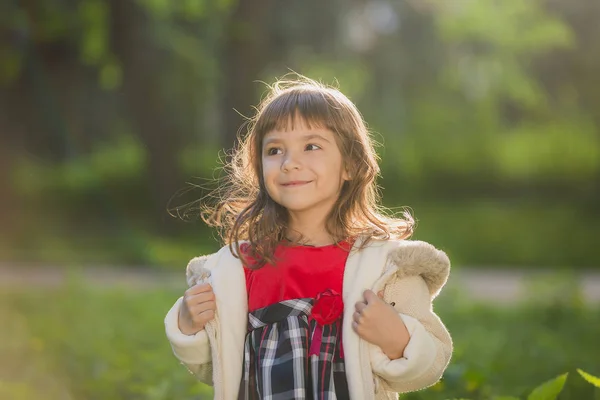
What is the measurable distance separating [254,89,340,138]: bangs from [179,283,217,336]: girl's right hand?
0.57 m

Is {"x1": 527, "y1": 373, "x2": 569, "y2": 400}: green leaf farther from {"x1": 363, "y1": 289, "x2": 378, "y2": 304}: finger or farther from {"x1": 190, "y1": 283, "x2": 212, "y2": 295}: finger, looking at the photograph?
{"x1": 190, "y1": 283, "x2": 212, "y2": 295}: finger

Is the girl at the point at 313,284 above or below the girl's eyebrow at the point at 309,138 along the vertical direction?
below

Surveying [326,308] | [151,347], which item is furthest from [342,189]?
[151,347]

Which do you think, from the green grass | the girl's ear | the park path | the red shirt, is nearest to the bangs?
the girl's ear

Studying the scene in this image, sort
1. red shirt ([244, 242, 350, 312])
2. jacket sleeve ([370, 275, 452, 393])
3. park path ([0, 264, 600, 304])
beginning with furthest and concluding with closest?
park path ([0, 264, 600, 304])
red shirt ([244, 242, 350, 312])
jacket sleeve ([370, 275, 452, 393])

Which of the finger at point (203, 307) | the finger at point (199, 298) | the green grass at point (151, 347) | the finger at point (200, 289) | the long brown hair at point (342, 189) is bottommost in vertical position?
the green grass at point (151, 347)

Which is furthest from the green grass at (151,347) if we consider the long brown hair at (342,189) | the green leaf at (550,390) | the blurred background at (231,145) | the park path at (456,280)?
the long brown hair at (342,189)

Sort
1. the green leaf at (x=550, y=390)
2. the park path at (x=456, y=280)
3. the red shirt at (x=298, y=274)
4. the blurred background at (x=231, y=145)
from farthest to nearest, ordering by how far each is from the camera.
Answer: the park path at (x=456, y=280)
the blurred background at (x=231, y=145)
the green leaf at (x=550, y=390)
the red shirt at (x=298, y=274)

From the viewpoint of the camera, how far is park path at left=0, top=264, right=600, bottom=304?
339 inches

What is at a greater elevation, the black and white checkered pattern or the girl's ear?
the girl's ear

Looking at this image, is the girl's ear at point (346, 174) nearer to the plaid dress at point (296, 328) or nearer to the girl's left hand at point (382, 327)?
the plaid dress at point (296, 328)

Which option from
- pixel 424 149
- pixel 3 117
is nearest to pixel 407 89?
pixel 424 149

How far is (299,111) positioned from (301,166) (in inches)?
7.4

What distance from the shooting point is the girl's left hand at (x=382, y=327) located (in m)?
2.68
